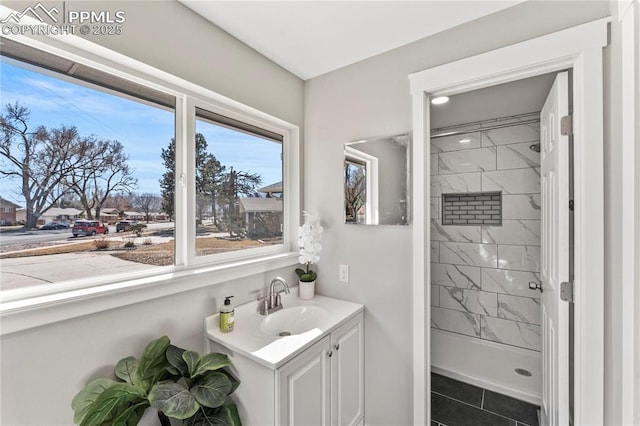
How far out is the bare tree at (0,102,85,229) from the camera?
1.00m

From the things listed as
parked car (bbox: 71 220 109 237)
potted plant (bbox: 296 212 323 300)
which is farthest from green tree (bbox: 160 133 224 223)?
potted plant (bbox: 296 212 323 300)

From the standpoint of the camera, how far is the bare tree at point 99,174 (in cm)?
117

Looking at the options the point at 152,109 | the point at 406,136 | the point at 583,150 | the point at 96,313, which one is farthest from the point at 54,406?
the point at 583,150

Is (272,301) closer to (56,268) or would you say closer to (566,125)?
(56,268)

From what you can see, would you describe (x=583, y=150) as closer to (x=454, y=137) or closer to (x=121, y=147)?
(x=454, y=137)

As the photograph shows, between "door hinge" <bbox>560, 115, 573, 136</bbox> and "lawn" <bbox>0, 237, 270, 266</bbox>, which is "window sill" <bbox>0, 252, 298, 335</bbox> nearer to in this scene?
"lawn" <bbox>0, 237, 270, 266</bbox>

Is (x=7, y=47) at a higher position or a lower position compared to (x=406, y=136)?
higher

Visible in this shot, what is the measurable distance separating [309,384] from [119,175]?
1.34 m

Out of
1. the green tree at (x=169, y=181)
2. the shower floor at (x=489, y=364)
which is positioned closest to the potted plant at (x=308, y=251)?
the green tree at (x=169, y=181)

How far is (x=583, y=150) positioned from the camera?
1207mm

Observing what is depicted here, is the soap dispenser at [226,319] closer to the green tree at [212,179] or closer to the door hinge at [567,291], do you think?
the green tree at [212,179]

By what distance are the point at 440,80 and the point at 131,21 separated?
59.8 inches

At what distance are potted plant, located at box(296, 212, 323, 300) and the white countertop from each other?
106 millimetres

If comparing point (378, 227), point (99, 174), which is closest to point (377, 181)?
point (378, 227)
